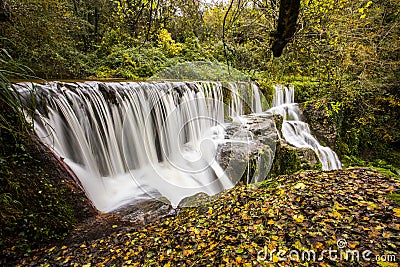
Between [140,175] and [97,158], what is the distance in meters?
1.14

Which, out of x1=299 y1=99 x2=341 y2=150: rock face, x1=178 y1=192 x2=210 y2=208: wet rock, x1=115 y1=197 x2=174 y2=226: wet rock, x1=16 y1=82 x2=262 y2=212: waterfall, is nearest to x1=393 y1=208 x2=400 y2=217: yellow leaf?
x1=178 y1=192 x2=210 y2=208: wet rock

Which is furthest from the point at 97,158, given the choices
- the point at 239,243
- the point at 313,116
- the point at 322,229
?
the point at 313,116

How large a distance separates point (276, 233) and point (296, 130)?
7.06 metres

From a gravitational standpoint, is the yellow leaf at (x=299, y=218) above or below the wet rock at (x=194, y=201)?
above

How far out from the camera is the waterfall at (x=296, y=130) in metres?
7.82

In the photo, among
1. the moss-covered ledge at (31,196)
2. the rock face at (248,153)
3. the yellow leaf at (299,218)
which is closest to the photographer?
the yellow leaf at (299,218)

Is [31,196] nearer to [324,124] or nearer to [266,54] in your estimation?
[266,54]

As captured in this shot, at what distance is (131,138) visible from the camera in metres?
5.73

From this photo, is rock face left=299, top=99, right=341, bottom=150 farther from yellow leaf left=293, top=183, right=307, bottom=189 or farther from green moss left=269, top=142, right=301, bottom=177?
yellow leaf left=293, top=183, right=307, bottom=189

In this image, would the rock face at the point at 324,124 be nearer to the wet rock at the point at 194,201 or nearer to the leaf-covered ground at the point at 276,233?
the leaf-covered ground at the point at 276,233

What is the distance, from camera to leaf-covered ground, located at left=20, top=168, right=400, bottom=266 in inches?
78.7

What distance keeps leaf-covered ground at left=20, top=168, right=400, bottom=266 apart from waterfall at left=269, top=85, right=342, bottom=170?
4614 millimetres

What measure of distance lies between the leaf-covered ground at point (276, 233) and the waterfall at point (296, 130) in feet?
15.1

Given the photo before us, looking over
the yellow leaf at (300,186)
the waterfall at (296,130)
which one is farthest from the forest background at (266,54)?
the yellow leaf at (300,186)
